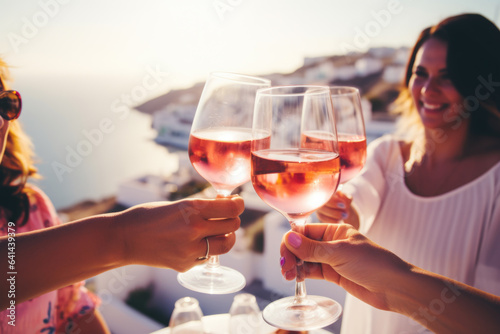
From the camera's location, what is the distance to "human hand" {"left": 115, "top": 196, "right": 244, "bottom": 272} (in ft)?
3.46

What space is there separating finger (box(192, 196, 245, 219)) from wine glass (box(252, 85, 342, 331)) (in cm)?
12

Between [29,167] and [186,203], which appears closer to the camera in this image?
[186,203]

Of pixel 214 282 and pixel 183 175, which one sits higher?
pixel 214 282

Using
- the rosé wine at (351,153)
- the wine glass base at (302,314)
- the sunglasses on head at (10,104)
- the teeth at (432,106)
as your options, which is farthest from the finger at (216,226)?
the teeth at (432,106)

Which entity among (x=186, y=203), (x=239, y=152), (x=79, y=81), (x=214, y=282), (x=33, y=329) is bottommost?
(x=33, y=329)

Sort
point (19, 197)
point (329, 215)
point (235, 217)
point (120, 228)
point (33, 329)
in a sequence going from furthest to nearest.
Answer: point (19, 197)
point (33, 329)
point (329, 215)
point (235, 217)
point (120, 228)

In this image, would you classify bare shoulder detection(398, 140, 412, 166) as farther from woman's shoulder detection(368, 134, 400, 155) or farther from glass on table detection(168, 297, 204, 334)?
glass on table detection(168, 297, 204, 334)

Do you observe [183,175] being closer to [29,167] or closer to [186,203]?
[29,167]

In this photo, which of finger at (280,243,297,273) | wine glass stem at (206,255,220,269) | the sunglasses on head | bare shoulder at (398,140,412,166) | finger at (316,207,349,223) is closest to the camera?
finger at (280,243,297,273)

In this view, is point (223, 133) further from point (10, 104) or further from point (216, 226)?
point (10, 104)

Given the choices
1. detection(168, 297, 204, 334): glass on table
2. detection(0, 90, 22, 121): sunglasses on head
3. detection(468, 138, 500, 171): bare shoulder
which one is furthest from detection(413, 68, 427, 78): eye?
detection(0, 90, 22, 121): sunglasses on head

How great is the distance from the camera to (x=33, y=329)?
5.66 ft

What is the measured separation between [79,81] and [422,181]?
15.5 m

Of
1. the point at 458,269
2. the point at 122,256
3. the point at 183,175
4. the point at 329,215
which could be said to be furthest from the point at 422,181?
the point at 183,175
